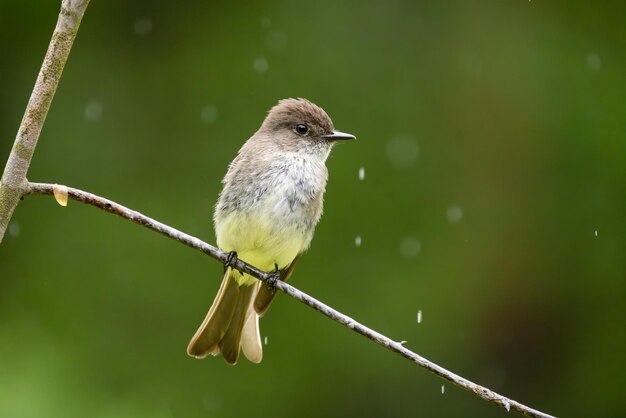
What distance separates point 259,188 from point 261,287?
45cm

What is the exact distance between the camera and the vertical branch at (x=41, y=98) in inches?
69.2

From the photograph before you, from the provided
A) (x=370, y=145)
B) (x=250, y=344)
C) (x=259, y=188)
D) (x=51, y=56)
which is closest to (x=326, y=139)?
(x=259, y=188)

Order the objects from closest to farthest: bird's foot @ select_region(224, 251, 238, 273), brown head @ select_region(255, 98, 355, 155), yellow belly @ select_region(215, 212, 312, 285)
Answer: bird's foot @ select_region(224, 251, 238, 273), yellow belly @ select_region(215, 212, 312, 285), brown head @ select_region(255, 98, 355, 155)

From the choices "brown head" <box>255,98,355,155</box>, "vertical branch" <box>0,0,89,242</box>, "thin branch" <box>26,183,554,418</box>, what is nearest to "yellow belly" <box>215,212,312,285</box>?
"brown head" <box>255,98,355,155</box>

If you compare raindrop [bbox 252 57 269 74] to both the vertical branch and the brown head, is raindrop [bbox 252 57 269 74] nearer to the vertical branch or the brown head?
the brown head

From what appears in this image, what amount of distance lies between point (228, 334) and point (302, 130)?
0.87 m

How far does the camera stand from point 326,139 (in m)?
3.91

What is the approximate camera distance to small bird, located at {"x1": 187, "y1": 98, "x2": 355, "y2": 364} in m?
3.55

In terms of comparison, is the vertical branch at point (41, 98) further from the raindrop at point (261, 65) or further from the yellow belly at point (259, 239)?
the raindrop at point (261, 65)

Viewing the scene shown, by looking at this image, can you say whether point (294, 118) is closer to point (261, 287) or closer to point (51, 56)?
point (261, 287)

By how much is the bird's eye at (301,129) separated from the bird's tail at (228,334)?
0.63 metres

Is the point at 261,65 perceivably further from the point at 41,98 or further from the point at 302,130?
the point at 41,98

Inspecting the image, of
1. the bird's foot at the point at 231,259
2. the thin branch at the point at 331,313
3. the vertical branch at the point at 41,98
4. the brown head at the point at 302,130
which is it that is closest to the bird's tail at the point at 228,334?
the bird's foot at the point at 231,259

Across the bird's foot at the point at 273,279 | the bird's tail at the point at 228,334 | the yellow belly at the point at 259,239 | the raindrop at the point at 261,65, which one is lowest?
the bird's tail at the point at 228,334
